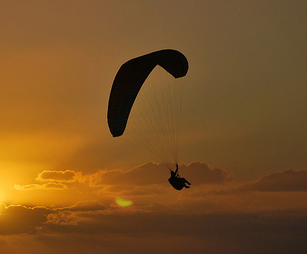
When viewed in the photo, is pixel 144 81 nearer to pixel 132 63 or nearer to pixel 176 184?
pixel 132 63

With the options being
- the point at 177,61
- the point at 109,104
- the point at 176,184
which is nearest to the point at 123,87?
the point at 109,104

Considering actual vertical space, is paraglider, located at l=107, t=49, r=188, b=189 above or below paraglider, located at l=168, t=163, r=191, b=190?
above

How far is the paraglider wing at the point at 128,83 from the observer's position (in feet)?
141

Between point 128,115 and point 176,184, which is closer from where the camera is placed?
point 176,184

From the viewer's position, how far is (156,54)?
43.1 m

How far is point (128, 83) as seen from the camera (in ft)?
146

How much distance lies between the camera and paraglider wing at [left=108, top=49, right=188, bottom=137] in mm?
43000

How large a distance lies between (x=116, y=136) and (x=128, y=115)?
6.75ft

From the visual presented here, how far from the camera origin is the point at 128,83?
146ft

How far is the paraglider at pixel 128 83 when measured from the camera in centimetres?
4297

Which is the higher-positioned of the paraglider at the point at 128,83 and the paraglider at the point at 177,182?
the paraglider at the point at 128,83

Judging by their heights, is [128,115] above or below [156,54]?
below

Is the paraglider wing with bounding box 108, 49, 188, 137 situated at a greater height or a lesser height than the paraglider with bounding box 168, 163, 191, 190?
greater

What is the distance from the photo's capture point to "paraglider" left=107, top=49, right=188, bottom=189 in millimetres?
42969
